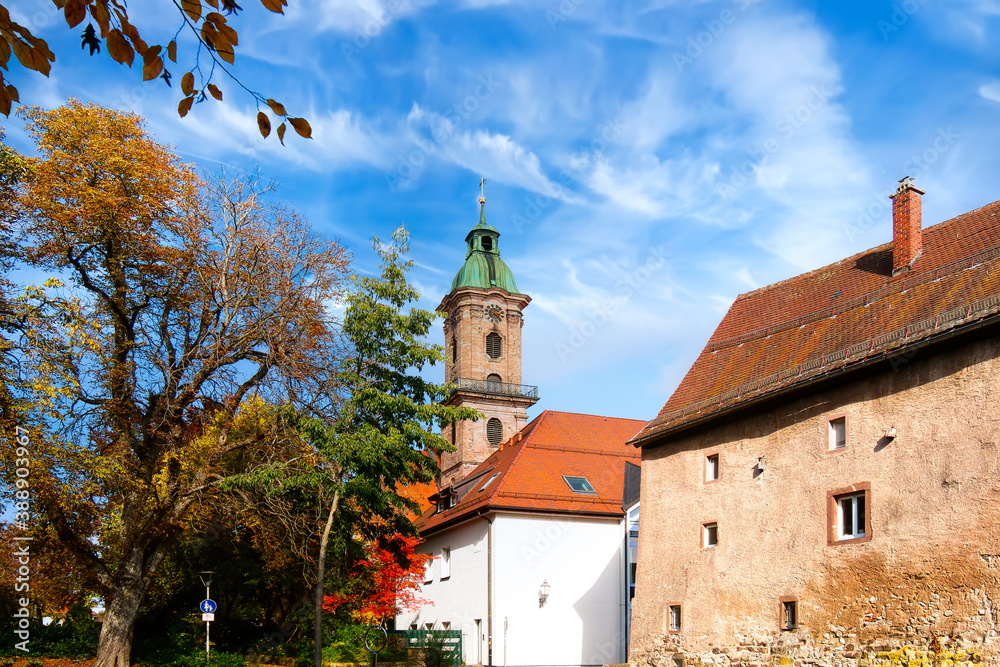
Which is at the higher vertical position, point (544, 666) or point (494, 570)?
point (494, 570)

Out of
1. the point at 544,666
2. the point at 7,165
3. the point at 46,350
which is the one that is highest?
the point at 7,165

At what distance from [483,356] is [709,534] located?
32901 millimetres

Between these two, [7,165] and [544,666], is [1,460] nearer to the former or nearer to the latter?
[7,165]

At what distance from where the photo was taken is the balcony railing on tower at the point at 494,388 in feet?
162

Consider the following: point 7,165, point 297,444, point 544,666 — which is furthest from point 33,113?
point 544,666

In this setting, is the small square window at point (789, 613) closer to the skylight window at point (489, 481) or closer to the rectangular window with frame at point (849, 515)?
the rectangular window with frame at point (849, 515)

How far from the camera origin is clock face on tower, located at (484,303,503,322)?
51.0 meters

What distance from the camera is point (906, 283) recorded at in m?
17.0

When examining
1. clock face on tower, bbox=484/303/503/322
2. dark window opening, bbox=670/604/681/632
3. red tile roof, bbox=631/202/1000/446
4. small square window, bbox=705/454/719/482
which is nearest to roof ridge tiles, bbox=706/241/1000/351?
red tile roof, bbox=631/202/1000/446

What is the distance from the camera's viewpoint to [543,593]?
26.7 m

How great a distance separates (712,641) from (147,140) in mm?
16330

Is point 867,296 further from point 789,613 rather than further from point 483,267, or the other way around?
point 483,267

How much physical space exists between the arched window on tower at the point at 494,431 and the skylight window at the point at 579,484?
17.9 meters

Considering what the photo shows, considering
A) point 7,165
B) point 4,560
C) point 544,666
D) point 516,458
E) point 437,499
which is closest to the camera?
point 7,165
